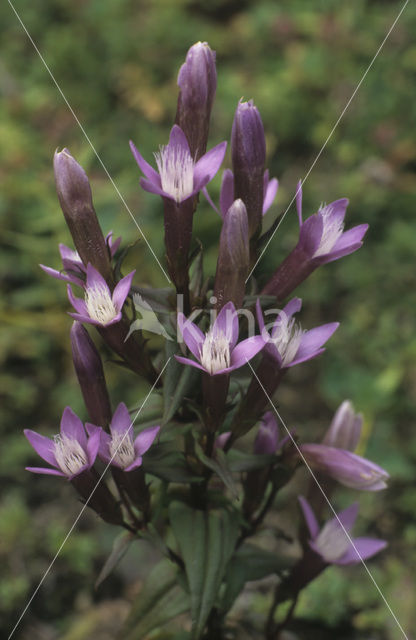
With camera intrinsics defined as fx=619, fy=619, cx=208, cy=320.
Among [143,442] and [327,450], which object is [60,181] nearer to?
[143,442]

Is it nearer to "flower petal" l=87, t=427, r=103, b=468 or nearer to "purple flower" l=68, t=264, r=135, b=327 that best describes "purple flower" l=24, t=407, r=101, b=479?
"flower petal" l=87, t=427, r=103, b=468

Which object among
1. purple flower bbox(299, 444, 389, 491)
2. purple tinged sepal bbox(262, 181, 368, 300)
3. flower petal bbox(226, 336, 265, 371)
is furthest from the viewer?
purple flower bbox(299, 444, 389, 491)

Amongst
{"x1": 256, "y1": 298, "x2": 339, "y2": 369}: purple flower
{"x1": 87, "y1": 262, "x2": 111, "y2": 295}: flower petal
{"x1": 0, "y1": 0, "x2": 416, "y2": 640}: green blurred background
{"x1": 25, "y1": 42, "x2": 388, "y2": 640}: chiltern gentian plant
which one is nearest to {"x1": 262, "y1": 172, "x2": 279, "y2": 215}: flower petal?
{"x1": 25, "y1": 42, "x2": 388, "y2": 640}: chiltern gentian plant

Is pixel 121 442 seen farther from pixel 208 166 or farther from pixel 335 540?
pixel 335 540

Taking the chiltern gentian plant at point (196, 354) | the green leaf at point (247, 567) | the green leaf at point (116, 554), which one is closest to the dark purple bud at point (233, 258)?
the chiltern gentian plant at point (196, 354)

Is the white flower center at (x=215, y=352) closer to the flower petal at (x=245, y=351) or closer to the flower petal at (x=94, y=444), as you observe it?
the flower petal at (x=245, y=351)

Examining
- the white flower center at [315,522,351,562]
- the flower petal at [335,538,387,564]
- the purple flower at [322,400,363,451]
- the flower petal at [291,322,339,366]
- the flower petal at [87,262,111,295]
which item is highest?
the flower petal at [87,262,111,295]
